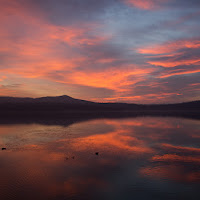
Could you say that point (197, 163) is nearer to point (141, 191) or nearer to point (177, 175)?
point (177, 175)

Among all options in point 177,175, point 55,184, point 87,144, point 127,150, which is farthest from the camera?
point 87,144

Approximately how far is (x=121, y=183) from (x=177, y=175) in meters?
4.67

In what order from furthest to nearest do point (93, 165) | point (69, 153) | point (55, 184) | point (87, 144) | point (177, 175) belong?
point (87, 144) < point (69, 153) < point (93, 165) < point (177, 175) < point (55, 184)

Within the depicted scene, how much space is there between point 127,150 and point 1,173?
13005mm

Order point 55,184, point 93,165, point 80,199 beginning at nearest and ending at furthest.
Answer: point 80,199
point 55,184
point 93,165

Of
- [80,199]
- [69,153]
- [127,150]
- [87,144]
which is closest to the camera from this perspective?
[80,199]

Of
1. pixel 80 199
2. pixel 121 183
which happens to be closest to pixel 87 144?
pixel 121 183

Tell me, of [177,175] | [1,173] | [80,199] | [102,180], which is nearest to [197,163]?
[177,175]

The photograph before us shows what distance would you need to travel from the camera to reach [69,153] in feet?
63.9

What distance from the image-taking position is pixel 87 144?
23.7 meters

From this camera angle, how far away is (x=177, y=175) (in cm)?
1359

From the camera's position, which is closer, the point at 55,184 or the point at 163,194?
the point at 163,194

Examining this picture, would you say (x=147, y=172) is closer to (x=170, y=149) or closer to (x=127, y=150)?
(x=127, y=150)

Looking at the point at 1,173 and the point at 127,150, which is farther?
the point at 127,150
